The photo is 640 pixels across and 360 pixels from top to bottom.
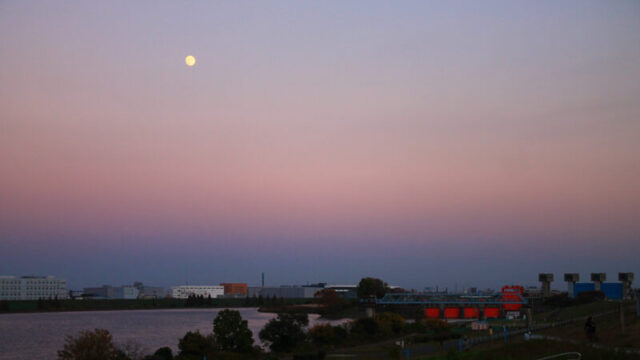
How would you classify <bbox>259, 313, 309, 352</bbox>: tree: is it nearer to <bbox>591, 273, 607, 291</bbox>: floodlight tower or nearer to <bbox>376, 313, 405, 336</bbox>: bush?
<bbox>376, 313, 405, 336</bbox>: bush

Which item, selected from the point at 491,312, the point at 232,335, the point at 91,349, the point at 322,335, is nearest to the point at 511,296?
the point at 491,312

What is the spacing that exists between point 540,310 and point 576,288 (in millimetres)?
17160

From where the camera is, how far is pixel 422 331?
268 ft

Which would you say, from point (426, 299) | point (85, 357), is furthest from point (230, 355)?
point (426, 299)

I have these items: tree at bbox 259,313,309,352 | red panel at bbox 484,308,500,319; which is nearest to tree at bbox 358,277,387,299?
red panel at bbox 484,308,500,319

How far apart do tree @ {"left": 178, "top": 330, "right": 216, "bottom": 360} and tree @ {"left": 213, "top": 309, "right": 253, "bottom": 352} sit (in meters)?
1.07

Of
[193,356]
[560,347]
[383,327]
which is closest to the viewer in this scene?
[560,347]

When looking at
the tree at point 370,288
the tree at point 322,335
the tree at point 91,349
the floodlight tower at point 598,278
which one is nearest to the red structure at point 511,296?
the floodlight tower at point 598,278

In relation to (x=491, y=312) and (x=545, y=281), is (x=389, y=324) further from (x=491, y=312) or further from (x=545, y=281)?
(x=545, y=281)

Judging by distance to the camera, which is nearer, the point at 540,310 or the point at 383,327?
the point at 383,327

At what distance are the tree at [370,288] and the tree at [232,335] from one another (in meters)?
121

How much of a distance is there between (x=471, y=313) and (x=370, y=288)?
47.6 m

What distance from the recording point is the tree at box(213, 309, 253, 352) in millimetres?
54969

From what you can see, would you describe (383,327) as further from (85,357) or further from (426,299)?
(426,299)
